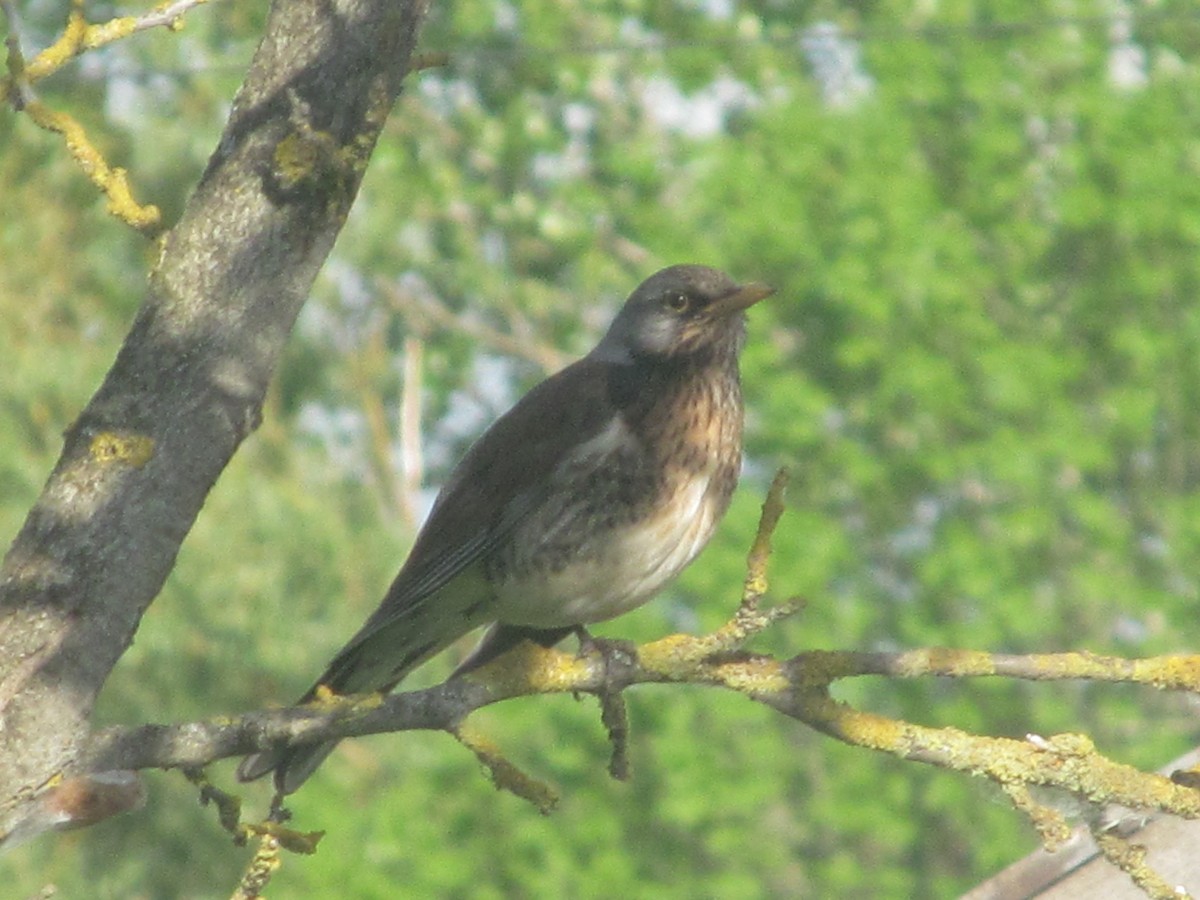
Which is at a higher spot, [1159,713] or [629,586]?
[629,586]

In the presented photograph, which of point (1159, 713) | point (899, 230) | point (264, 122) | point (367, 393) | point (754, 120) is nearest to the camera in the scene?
point (264, 122)

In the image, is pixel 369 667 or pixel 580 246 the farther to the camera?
pixel 580 246

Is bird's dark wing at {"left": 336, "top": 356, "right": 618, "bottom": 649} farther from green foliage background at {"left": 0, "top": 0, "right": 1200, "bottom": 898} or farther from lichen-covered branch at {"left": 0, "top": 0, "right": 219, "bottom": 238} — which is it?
green foliage background at {"left": 0, "top": 0, "right": 1200, "bottom": 898}

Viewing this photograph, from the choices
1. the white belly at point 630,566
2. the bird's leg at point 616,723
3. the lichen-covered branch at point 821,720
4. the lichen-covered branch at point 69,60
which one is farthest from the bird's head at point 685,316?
the lichen-covered branch at point 69,60

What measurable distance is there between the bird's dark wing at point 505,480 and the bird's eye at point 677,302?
0.62 ft

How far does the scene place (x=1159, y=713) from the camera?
13.7 meters

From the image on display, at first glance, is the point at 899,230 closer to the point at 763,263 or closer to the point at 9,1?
the point at 763,263

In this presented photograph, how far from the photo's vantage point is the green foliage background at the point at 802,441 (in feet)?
35.9

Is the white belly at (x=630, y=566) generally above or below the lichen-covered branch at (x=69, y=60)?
below

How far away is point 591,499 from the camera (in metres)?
4.09

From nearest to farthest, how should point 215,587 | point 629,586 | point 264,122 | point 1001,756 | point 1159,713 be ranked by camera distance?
point 264,122
point 1001,756
point 629,586
point 215,587
point 1159,713

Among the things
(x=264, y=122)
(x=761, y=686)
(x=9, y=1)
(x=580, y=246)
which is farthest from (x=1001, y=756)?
(x=580, y=246)

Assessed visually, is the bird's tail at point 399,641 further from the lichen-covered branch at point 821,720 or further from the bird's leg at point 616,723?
the lichen-covered branch at point 821,720

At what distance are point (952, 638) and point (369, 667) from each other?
9.07 metres
